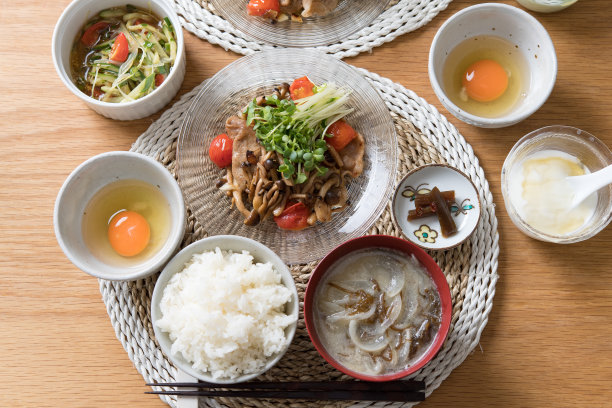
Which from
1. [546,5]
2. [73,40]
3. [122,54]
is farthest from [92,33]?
[546,5]

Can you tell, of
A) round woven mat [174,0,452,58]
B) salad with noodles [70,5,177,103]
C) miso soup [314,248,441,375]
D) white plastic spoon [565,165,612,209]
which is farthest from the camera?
round woven mat [174,0,452,58]

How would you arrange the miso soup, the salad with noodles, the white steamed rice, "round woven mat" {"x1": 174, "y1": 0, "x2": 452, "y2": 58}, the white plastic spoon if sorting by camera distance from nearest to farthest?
the white steamed rice < the miso soup < the white plastic spoon < the salad with noodles < "round woven mat" {"x1": 174, "y1": 0, "x2": 452, "y2": 58}

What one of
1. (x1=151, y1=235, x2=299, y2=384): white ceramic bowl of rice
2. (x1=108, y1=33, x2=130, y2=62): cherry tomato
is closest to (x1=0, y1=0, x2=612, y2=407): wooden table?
(x1=108, y1=33, x2=130, y2=62): cherry tomato

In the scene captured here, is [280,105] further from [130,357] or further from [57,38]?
[130,357]

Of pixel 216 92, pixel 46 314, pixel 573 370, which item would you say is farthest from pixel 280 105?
pixel 573 370

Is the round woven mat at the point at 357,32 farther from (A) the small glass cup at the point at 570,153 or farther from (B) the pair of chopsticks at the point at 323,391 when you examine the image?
(B) the pair of chopsticks at the point at 323,391

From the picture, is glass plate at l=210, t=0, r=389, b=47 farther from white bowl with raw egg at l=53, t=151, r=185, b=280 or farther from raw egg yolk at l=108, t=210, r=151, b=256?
raw egg yolk at l=108, t=210, r=151, b=256

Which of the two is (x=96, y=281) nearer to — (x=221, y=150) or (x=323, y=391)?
(x=221, y=150)
